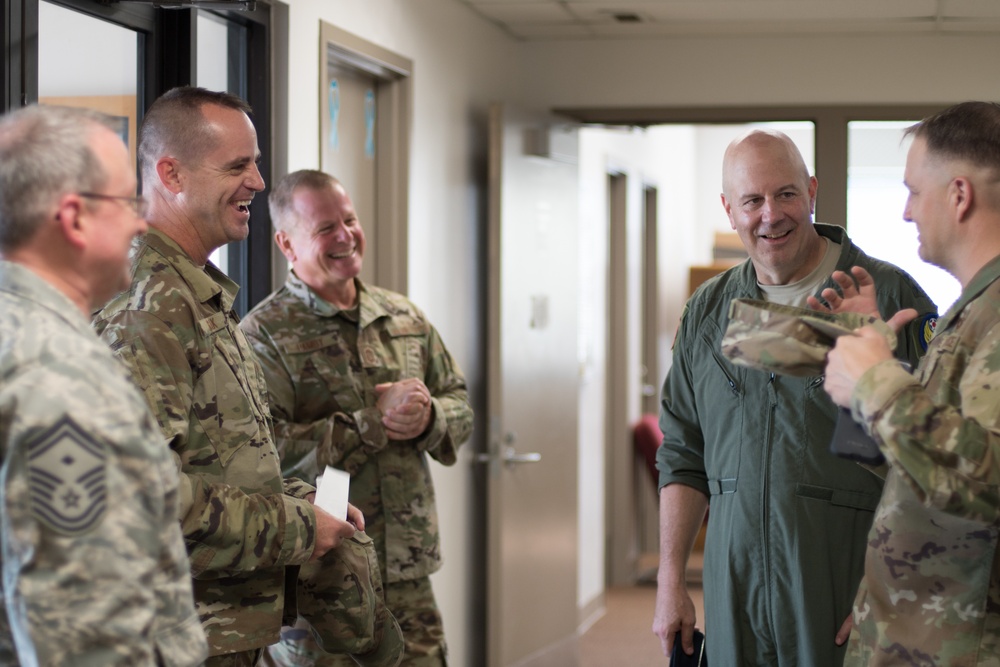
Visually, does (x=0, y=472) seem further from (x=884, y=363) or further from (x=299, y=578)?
(x=884, y=363)

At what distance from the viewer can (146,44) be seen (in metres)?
2.72

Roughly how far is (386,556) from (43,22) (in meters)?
1.43

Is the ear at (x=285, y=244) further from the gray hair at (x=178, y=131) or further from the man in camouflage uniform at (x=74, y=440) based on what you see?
the man in camouflage uniform at (x=74, y=440)

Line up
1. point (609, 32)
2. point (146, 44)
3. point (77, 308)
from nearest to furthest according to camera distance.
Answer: point (77, 308)
point (146, 44)
point (609, 32)

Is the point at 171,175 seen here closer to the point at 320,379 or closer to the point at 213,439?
the point at 213,439

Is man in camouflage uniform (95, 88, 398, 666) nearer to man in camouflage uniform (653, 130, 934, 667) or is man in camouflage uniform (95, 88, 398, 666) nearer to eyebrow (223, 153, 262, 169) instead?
eyebrow (223, 153, 262, 169)

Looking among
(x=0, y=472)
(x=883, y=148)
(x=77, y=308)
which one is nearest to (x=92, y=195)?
(x=77, y=308)

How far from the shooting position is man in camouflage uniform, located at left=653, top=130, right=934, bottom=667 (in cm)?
216

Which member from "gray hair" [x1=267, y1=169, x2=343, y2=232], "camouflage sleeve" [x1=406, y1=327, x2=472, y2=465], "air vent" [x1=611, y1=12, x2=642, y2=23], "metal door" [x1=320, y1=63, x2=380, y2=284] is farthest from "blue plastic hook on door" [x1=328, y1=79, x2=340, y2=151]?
"air vent" [x1=611, y1=12, x2=642, y2=23]

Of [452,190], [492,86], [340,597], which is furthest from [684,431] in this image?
[492,86]

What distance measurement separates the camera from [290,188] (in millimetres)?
2879

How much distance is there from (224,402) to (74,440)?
26.5 inches

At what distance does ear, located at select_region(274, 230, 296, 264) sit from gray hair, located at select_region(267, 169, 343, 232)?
24mm

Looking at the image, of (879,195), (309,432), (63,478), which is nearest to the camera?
(63,478)
